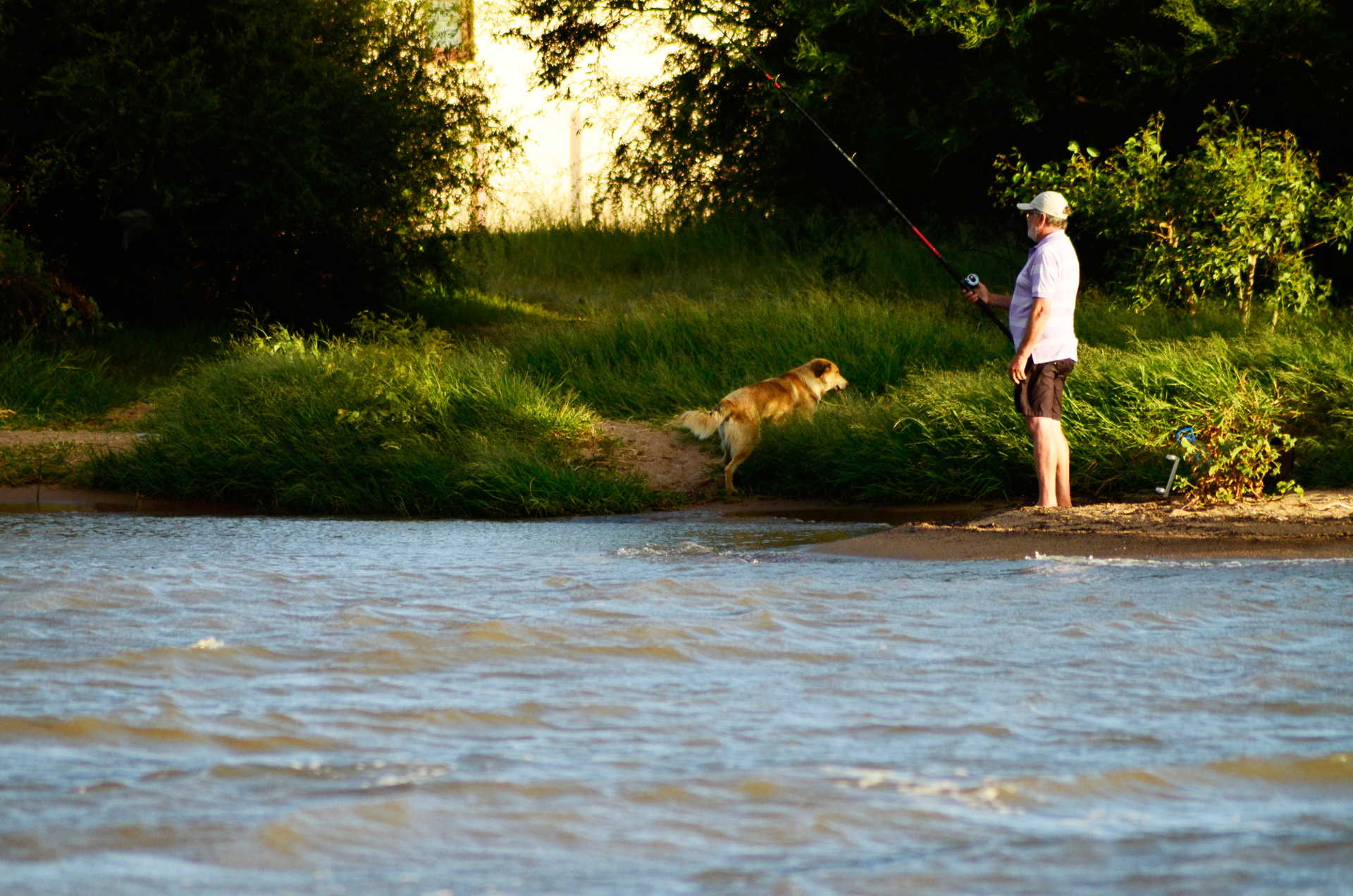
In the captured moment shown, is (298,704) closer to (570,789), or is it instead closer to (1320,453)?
(570,789)

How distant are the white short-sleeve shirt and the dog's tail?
2.82 meters

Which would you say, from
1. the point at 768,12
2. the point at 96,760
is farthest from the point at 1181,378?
the point at 768,12

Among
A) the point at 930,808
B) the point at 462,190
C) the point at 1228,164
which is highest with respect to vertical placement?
the point at 462,190

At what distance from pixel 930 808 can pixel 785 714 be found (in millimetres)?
870

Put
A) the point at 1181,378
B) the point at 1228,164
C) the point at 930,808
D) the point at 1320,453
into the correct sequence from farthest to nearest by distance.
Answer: the point at 1228,164 < the point at 1181,378 < the point at 1320,453 < the point at 930,808

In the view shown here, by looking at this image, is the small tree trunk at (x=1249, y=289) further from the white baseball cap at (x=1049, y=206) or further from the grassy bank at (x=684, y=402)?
the white baseball cap at (x=1049, y=206)

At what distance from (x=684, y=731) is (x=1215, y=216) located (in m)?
9.62

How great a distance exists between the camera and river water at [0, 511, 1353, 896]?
2.90 m

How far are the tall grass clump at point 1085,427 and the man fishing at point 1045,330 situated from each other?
3.79ft

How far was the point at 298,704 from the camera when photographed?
4102 mm

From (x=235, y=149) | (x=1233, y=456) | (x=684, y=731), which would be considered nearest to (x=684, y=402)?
(x=1233, y=456)

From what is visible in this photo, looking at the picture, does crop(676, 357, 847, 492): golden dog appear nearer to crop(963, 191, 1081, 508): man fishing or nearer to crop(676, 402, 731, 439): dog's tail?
crop(676, 402, 731, 439): dog's tail

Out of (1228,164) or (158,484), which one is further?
(1228,164)

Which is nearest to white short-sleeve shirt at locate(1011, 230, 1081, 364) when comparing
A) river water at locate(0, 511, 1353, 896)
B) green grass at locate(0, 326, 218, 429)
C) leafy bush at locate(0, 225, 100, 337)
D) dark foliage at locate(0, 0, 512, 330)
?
river water at locate(0, 511, 1353, 896)
